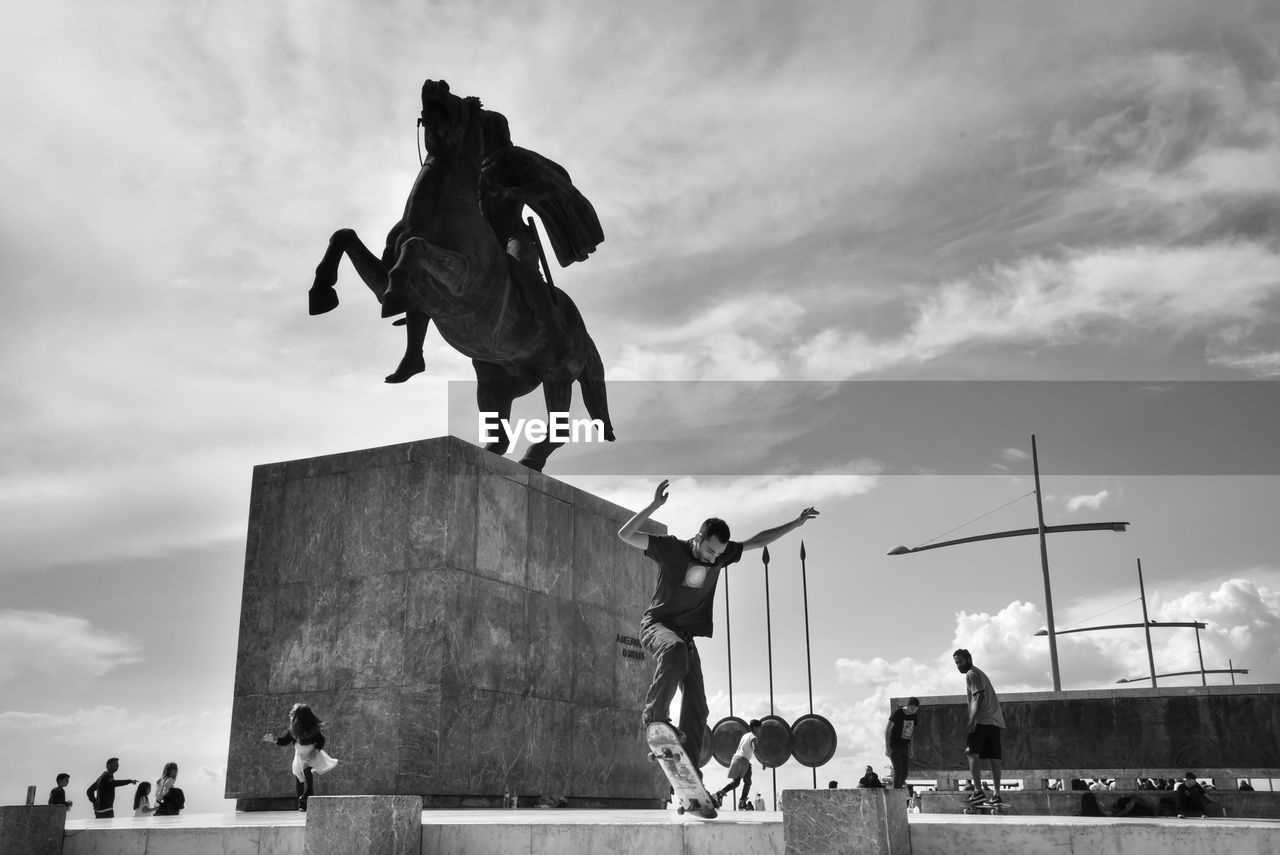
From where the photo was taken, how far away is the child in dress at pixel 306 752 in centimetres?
933

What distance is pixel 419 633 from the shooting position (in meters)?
9.87

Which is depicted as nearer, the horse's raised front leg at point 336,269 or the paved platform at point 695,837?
the paved platform at point 695,837

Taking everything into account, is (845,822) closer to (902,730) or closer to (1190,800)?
(902,730)

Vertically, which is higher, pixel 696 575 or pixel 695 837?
pixel 696 575

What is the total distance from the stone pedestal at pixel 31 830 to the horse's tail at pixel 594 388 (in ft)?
24.5

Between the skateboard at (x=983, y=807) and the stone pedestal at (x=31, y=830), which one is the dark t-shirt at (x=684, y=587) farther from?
the skateboard at (x=983, y=807)

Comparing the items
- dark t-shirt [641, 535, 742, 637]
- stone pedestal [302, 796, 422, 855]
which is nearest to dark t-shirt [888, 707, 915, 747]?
dark t-shirt [641, 535, 742, 637]

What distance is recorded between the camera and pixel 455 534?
1020 centimetres

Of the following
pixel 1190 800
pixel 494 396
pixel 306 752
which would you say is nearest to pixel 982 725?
pixel 1190 800

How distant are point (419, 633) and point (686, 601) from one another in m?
3.53

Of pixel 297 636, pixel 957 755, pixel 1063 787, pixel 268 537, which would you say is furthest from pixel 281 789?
pixel 1063 787

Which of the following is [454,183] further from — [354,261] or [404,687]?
[404,687]

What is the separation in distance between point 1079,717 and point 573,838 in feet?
48.8

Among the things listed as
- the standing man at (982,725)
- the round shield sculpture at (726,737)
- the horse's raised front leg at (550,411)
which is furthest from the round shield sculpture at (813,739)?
the horse's raised front leg at (550,411)
